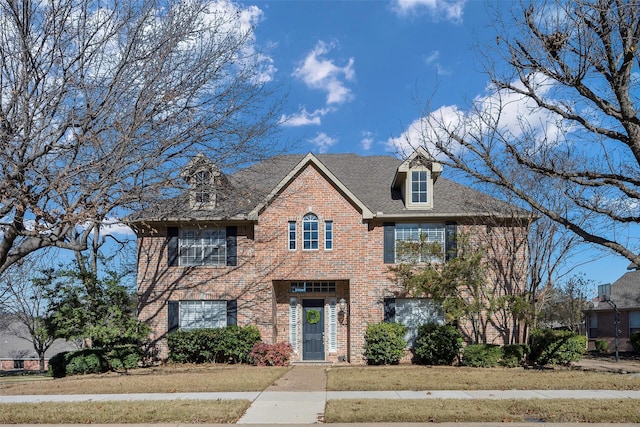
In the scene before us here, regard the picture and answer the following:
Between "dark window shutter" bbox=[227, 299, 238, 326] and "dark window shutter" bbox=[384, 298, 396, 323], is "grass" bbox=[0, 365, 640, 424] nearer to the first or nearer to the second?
"dark window shutter" bbox=[384, 298, 396, 323]

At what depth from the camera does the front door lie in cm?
1875

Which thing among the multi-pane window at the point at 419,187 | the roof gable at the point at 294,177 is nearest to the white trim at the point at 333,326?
the roof gable at the point at 294,177

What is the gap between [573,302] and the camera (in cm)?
3844

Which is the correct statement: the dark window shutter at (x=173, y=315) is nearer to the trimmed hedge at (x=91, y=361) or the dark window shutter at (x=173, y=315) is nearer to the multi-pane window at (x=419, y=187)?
the trimmed hedge at (x=91, y=361)

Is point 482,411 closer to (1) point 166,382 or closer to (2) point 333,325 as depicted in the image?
(1) point 166,382

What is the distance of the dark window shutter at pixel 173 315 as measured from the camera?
60.6 feet

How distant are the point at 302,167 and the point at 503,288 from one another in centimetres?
824

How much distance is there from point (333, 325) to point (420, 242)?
14.4 ft

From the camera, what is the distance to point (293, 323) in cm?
1898

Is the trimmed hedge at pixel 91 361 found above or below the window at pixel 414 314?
below

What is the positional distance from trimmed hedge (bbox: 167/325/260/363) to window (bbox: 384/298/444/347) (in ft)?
16.5

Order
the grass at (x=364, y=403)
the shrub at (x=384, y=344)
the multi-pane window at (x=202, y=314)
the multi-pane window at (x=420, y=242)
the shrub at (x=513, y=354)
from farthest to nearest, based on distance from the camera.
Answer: the multi-pane window at (x=202, y=314)
the multi-pane window at (x=420, y=242)
the shrub at (x=384, y=344)
the shrub at (x=513, y=354)
the grass at (x=364, y=403)

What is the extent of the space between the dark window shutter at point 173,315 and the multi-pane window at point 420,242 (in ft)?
26.2

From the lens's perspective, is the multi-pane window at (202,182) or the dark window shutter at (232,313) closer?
the multi-pane window at (202,182)
